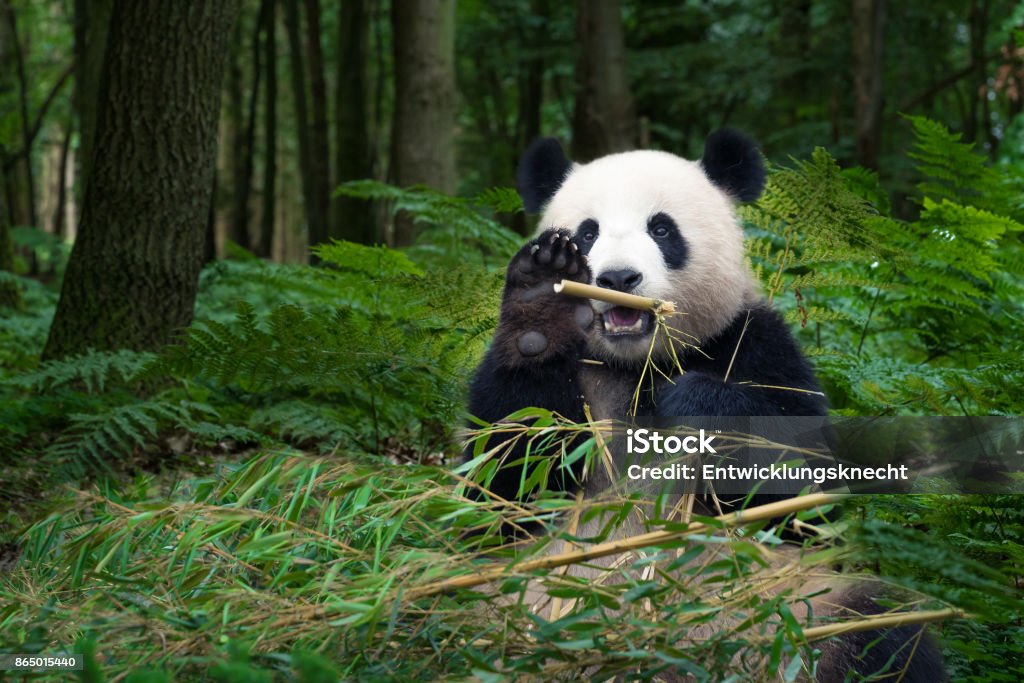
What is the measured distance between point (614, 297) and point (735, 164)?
969 millimetres

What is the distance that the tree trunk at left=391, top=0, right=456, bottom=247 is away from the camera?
26.3 feet

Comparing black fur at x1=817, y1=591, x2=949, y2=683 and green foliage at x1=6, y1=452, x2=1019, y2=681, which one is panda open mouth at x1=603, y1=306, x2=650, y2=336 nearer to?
green foliage at x1=6, y1=452, x2=1019, y2=681

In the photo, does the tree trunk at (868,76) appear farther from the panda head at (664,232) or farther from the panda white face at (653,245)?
the panda white face at (653,245)

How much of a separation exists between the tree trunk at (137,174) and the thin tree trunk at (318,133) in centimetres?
865

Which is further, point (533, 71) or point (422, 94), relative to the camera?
point (533, 71)

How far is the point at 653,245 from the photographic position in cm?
304

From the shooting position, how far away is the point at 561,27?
16062 mm

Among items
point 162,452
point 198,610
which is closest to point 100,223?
point 162,452

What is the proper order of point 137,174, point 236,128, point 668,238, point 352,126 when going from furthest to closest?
1. point 236,128
2. point 352,126
3. point 137,174
4. point 668,238

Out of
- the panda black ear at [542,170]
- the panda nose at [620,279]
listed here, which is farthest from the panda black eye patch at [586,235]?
the panda black ear at [542,170]

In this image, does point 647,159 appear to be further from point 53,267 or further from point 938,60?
point 938,60

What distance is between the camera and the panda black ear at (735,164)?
11.1 feet

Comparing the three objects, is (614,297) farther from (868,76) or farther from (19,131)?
(19,131)

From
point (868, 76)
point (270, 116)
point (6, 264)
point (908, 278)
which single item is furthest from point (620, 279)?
point (270, 116)
